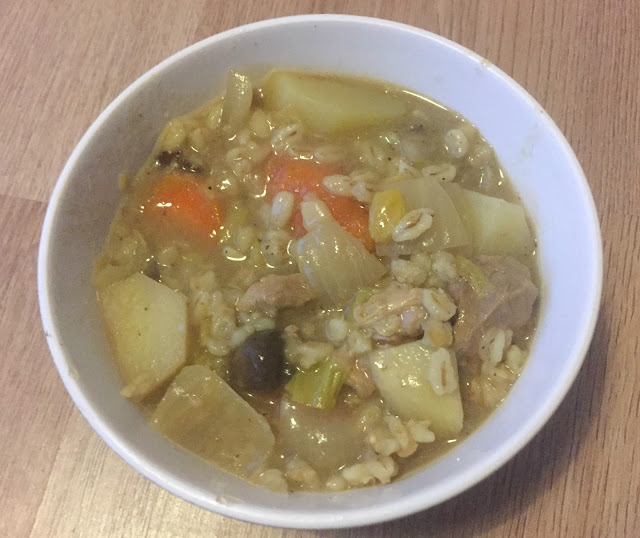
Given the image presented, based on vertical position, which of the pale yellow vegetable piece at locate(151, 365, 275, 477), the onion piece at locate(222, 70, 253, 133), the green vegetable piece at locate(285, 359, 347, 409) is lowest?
the pale yellow vegetable piece at locate(151, 365, 275, 477)

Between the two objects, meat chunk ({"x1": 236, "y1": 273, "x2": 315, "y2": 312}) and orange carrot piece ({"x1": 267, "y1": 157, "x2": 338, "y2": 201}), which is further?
orange carrot piece ({"x1": 267, "y1": 157, "x2": 338, "y2": 201})

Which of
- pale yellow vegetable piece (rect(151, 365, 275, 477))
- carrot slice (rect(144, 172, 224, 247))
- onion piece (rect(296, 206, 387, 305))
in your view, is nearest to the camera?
pale yellow vegetable piece (rect(151, 365, 275, 477))

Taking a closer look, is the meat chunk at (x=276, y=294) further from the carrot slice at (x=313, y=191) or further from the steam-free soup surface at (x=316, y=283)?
the carrot slice at (x=313, y=191)

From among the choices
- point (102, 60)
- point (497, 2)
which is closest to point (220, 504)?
point (102, 60)

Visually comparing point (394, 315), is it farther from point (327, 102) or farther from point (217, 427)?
point (327, 102)

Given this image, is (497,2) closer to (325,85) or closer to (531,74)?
(531,74)

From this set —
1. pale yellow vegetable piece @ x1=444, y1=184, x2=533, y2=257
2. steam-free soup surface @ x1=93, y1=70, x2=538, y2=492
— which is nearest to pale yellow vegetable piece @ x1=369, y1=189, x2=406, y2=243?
steam-free soup surface @ x1=93, y1=70, x2=538, y2=492

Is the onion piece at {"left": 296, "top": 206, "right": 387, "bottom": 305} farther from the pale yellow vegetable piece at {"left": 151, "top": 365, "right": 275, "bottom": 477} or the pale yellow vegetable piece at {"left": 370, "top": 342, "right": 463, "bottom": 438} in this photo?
the pale yellow vegetable piece at {"left": 151, "top": 365, "right": 275, "bottom": 477}

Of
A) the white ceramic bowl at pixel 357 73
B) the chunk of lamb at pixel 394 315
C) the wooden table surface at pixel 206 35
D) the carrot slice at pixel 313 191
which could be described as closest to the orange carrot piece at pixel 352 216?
the carrot slice at pixel 313 191
